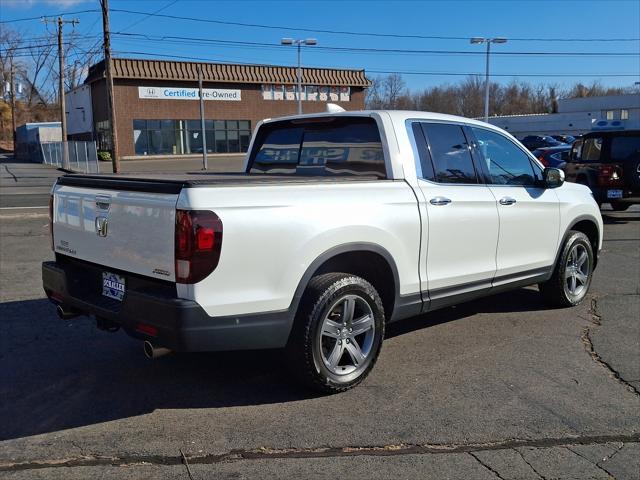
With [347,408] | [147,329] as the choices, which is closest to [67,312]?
[147,329]

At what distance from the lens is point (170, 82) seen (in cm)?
5325

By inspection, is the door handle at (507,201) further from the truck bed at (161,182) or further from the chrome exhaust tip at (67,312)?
the chrome exhaust tip at (67,312)

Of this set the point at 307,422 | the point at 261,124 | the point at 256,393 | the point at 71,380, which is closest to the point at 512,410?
the point at 307,422

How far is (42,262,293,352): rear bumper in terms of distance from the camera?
349cm

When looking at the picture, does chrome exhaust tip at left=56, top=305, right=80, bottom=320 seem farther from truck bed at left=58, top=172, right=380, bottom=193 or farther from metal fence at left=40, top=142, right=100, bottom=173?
metal fence at left=40, top=142, right=100, bottom=173

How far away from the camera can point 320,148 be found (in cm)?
543

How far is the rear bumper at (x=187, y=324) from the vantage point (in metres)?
3.49

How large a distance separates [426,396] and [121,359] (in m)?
2.44

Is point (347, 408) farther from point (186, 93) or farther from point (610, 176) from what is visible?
point (186, 93)

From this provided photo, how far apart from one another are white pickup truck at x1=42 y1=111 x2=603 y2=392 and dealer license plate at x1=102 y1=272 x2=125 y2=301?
1 cm

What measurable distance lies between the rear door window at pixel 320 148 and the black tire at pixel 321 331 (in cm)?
103

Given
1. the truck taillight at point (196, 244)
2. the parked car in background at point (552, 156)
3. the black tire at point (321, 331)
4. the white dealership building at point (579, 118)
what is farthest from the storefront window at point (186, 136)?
the truck taillight at point (196, 244)

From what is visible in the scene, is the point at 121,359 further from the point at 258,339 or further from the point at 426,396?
the point at 426,396

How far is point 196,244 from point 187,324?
18.0 inches
